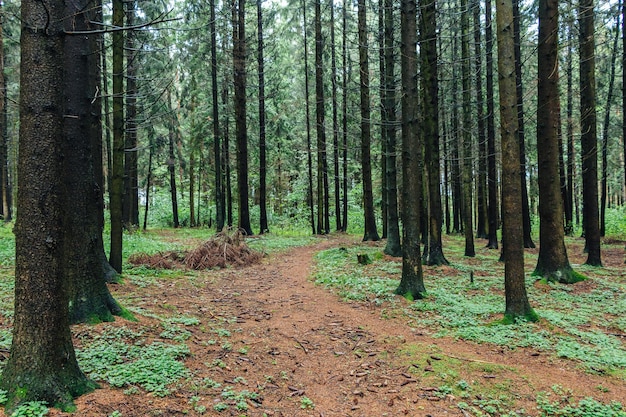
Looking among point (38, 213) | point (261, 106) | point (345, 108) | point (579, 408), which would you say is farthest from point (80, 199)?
point (345, 108)

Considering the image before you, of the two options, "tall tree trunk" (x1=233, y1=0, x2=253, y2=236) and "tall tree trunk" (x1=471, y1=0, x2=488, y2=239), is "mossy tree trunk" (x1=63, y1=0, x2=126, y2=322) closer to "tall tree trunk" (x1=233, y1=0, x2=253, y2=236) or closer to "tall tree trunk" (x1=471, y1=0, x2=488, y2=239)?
"tall tree trunk" (x1=233, y1=0, x2=253, y2=236)

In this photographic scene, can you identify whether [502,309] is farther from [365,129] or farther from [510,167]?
[365,129]

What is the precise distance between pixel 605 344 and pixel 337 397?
4.02 meters

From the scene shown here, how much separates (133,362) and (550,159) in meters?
9.54

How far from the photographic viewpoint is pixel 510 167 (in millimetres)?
5887

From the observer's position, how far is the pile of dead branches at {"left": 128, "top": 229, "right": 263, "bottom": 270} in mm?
10453

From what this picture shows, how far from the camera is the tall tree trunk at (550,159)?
28.9 feet

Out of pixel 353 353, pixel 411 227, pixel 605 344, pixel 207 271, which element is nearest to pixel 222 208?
pixel 207 271

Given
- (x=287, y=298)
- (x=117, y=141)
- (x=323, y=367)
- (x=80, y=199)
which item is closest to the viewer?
(x=323, y=367)

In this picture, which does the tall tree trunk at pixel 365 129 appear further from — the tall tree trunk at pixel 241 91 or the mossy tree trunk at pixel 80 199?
the mossy tree trunk at pixel 80 199

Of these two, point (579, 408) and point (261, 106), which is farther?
point (261, 106)

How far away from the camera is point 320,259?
1274 cm

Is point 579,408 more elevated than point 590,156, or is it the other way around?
point 590,156

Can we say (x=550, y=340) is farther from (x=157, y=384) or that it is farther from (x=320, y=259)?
(x=320, y=259)
